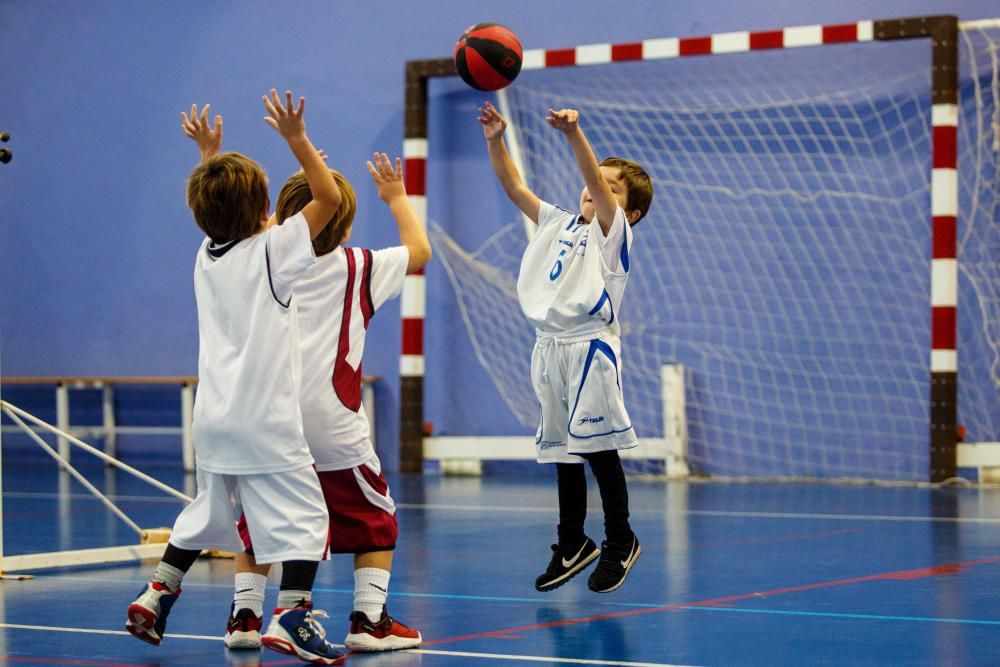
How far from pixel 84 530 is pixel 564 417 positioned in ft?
8.68

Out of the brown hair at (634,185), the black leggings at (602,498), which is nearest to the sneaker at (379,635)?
the black leggings at (602,498)

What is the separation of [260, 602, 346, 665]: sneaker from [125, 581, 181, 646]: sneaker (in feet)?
0.90

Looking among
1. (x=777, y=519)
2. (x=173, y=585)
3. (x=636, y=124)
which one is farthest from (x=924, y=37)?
(x=173, y=585)

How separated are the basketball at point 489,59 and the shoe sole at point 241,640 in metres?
2.19

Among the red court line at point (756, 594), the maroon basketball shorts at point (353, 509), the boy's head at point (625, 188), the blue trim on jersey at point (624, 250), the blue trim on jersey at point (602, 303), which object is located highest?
the boy's head at point (625, 188)

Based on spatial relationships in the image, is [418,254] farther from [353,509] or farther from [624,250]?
[624,250]

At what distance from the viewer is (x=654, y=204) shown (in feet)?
31.0

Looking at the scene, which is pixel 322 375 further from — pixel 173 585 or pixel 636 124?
pixel 636 124

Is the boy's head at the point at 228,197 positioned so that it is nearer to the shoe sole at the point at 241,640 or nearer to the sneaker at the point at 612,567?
the shoe sole at the point at 241,640

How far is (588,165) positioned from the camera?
4.10 meters

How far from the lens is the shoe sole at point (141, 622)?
3154mm

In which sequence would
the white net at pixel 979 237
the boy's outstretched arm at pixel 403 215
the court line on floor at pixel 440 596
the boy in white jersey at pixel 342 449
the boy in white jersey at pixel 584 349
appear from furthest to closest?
the white net at pixel 979 237
the boy in white jersey at pixel 584 349
the court line on floor at pixel 440 596
the boy's outstretched arm at pixel 403 215
the boy in white jersey at pixel 342 449

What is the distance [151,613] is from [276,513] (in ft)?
1.22

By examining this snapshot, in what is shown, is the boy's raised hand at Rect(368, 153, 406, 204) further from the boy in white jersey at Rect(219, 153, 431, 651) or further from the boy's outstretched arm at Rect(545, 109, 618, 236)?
the boy's outstretched arm at Rect(545, 109, 618, 236)
